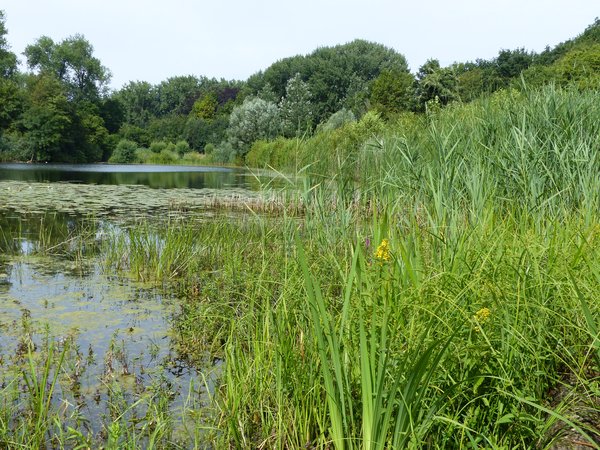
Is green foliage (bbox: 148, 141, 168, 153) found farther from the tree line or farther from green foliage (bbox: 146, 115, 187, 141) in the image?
green foliage (bbox: 146, 115, 187, 141)

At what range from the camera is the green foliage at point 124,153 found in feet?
160

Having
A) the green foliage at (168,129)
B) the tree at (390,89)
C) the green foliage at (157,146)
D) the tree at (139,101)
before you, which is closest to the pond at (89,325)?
the tree at (390,89)

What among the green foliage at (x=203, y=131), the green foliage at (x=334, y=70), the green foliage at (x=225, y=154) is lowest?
the green foliage at (x=225, y=154)

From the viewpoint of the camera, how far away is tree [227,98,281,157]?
36.8m

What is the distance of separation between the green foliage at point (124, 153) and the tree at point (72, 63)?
10486 mm

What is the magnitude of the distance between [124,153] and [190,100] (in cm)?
2817

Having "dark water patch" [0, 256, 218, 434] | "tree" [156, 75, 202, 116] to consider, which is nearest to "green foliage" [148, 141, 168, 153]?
"tree" [156, 75, 202, 116]

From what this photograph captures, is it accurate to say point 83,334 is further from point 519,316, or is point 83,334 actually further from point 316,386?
point 519,316

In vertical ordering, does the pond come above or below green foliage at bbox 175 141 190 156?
below

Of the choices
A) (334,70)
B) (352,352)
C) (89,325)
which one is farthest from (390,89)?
(352,352)

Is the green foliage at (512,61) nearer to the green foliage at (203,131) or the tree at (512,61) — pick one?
the tree at (512,61)

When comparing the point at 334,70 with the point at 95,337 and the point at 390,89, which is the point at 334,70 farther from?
the point at 95,337

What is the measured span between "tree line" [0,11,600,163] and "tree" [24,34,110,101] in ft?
0.32

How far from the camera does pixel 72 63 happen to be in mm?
55750
